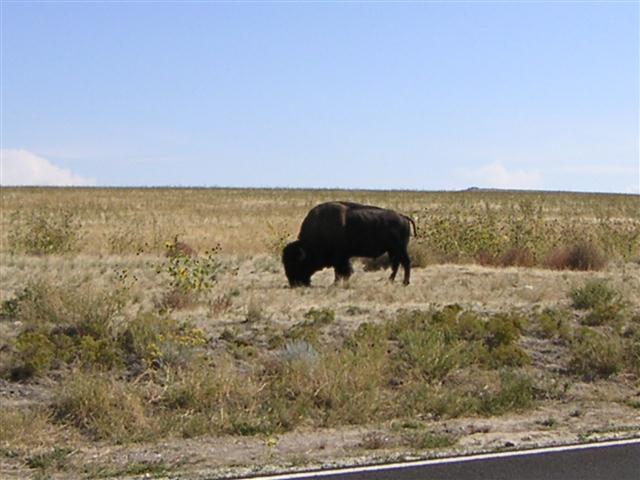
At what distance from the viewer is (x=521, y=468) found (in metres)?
7.97

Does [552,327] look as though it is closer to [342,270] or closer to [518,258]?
[342,270]

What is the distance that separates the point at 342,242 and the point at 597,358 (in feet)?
26.6

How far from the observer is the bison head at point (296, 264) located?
19406mm

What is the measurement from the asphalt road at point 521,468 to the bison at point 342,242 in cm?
1101

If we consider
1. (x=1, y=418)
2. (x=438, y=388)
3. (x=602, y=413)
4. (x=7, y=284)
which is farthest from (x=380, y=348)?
(x=7, y=284)

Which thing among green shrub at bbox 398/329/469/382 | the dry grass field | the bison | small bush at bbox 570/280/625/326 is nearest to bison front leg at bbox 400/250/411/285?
the bison

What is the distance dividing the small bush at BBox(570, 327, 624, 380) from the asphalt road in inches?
133

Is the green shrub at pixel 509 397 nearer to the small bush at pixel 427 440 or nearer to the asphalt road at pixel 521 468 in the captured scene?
the small bush at pixel 427 440

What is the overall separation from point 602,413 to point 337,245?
31.6 feet

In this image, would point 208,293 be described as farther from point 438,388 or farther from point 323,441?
point 323,441

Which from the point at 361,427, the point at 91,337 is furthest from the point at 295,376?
the point at 91,337

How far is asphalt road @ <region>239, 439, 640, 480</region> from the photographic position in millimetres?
7711

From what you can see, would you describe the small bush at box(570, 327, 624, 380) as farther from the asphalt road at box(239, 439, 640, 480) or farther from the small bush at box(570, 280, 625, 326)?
the asphalt road at box(239, 439, 640, 480)

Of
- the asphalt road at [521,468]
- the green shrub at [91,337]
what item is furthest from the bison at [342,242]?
the asphalt road at [521,468]
